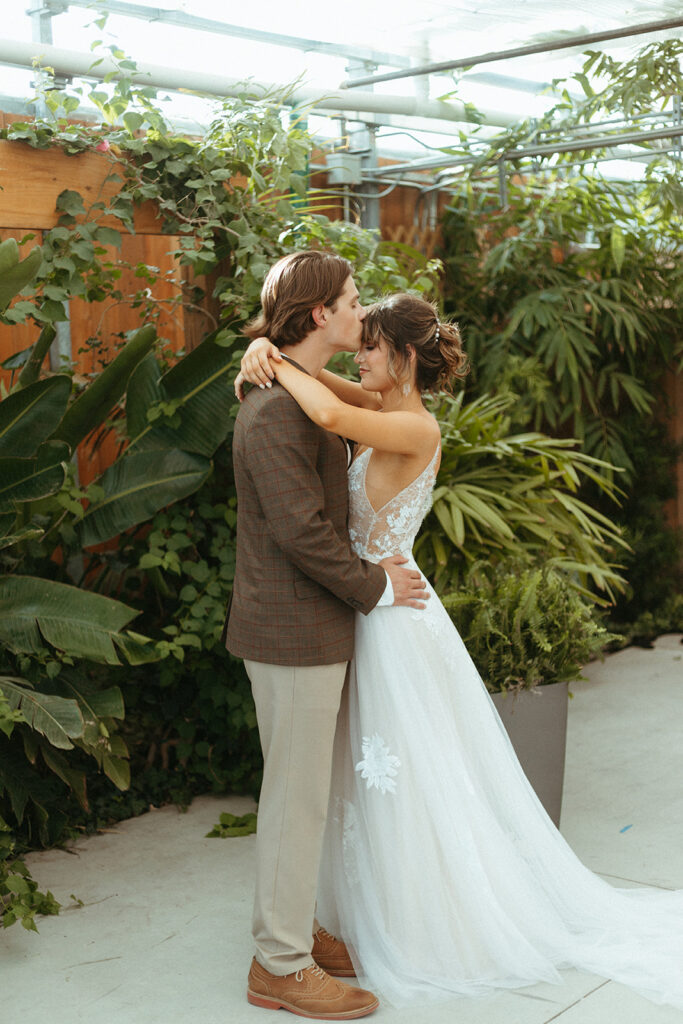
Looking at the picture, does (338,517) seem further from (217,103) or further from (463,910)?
(217,103)

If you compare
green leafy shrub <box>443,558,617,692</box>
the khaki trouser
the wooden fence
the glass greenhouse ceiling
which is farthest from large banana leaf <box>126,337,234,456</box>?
the khaki trouser

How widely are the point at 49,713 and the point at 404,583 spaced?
1111 mm

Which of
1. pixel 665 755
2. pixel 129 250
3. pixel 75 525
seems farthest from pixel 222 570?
pixel 665 755

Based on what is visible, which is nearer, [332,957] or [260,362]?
[260,362]

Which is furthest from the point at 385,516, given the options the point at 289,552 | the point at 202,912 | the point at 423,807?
the point at 202,912

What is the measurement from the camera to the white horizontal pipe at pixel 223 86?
3.85m

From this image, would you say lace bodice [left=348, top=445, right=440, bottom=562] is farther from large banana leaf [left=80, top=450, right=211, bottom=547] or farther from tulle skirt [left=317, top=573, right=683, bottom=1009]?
large banana leaf [left=80, top=450, right=211, bottom=547]

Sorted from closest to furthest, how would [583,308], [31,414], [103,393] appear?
[31,414]
[103,393]
[583,308]

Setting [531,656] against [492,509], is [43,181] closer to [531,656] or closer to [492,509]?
[492,509]

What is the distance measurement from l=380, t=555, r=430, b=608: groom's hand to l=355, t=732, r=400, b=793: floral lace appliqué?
351 millimetres

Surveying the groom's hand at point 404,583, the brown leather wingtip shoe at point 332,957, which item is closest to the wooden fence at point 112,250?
the groom's hand at point 404,583

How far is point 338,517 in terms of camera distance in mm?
2818

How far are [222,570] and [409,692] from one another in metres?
1.29

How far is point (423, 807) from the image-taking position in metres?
2.76
